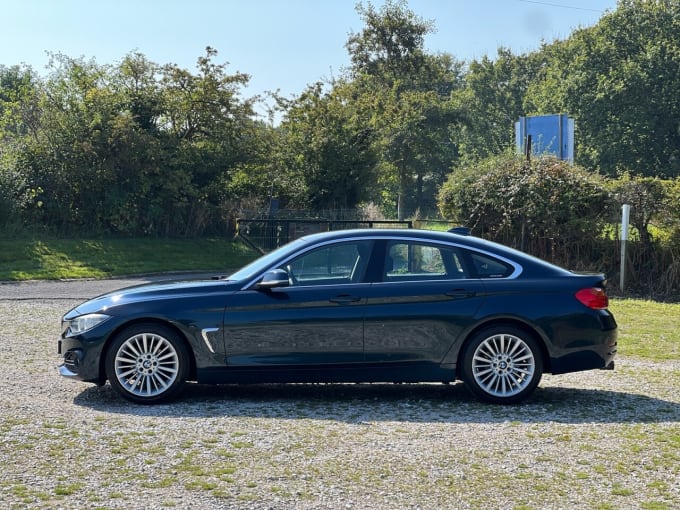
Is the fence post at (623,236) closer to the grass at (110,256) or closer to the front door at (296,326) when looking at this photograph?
the front door at (296,326)

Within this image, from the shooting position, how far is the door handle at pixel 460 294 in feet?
24.3

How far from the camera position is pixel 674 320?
44.7 ft

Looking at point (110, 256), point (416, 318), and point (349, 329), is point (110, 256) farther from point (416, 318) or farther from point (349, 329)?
point (416, 318)

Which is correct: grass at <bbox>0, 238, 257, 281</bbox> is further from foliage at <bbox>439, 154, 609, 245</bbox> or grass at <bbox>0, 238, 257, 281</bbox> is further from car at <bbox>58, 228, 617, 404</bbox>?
car at <bbox>58, 228, 617, 404</bbox>

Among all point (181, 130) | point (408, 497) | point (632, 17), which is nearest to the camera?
point (408, 497)

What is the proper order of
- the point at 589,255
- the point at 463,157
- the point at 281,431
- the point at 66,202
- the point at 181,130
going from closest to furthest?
the point at 281,431, the point at 589,255, the point at 66,202, the point at 181,130, the point at 463,157

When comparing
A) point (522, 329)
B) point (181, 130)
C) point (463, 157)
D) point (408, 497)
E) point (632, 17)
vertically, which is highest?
point (632, 17)

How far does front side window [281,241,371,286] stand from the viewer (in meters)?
7.51

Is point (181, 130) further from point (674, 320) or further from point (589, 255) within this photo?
point (674, 320)

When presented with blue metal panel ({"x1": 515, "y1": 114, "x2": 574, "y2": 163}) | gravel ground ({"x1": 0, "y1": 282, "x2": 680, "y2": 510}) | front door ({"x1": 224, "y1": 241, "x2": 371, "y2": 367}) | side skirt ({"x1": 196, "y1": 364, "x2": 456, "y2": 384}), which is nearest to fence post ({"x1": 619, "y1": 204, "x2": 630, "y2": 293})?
gravel ground ({"x1": 0, "y1": 282, "x2": 680, "y2": 510})

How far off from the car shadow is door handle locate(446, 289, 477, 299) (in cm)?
98

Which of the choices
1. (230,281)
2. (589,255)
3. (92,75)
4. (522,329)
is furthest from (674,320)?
(92,75)

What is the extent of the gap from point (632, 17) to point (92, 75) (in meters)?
38.6

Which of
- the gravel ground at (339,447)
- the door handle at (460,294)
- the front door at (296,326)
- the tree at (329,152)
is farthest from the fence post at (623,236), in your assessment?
the tree at (329,152)
